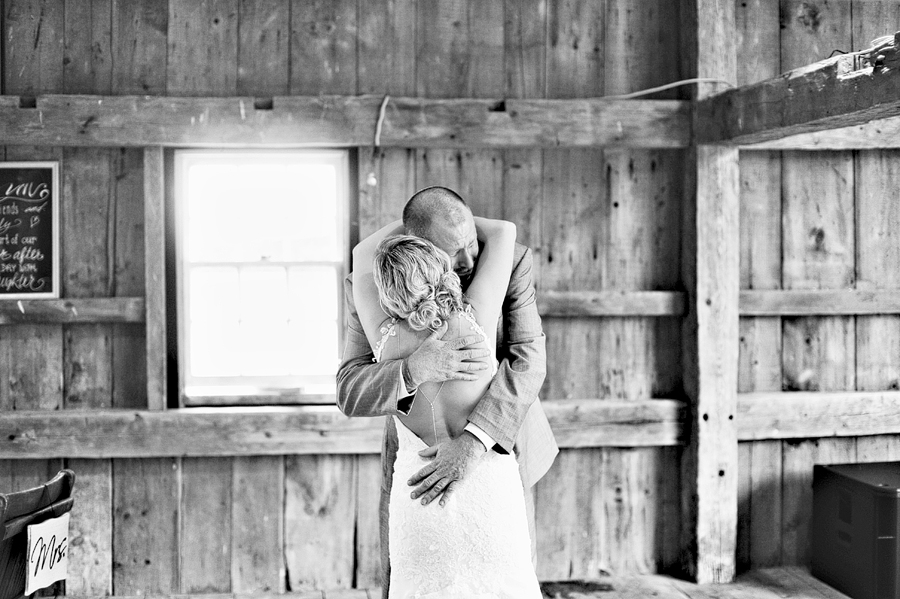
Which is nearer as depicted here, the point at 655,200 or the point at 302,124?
the point at 302,124

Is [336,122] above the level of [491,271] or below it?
above

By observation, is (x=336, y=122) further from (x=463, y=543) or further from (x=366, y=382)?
(x=463, y=543)

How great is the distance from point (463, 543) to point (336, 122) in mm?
2308

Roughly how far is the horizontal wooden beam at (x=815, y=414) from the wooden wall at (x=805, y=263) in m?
0.09

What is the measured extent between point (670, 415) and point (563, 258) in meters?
0.90

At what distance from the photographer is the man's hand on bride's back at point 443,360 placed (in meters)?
2.28

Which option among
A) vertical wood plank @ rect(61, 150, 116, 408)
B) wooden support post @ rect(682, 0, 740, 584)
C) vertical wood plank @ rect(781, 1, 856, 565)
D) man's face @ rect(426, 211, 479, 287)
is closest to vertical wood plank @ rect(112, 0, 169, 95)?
vertical wood plank @ rect(61, 150, 116, 408)

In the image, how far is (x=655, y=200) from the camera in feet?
13.9

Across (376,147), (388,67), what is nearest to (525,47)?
(388,67)

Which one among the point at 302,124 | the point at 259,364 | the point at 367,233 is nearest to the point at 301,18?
the point at 302,124

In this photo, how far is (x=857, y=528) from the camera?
387cm

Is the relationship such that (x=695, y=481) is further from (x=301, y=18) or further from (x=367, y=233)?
(x=301, y=18)

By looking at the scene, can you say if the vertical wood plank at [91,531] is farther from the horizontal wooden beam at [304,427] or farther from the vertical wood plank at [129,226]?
the vertical wood plank at [129,226]

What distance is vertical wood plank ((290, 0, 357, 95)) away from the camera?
4.04 meters
